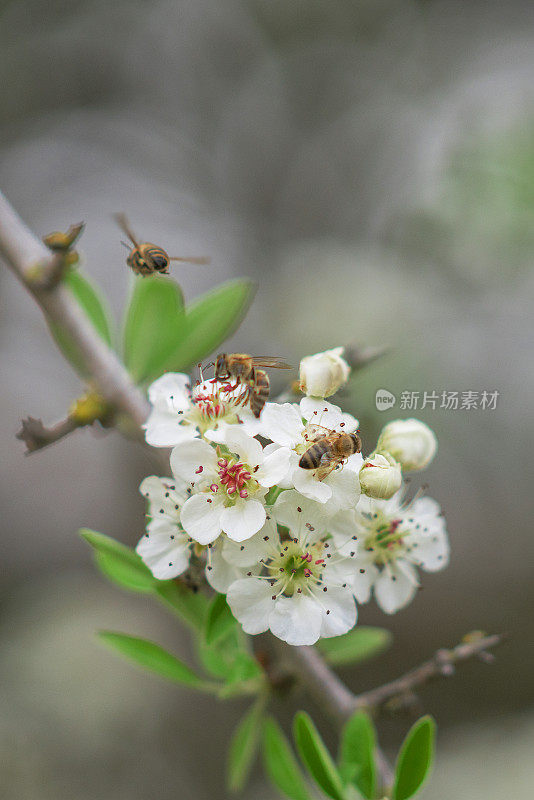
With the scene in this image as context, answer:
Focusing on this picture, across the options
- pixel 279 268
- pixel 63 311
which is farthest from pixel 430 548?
pixel 279 268

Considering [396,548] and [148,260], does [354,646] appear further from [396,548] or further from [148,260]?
[148,260]

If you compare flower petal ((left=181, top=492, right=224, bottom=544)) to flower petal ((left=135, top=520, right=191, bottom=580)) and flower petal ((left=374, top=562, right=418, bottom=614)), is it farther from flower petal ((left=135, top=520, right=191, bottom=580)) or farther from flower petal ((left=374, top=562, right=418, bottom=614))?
flower petal ((left=374, top=562, right=418, bottom=614))

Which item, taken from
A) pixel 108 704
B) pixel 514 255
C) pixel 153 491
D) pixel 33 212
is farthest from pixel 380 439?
pixel 33 212

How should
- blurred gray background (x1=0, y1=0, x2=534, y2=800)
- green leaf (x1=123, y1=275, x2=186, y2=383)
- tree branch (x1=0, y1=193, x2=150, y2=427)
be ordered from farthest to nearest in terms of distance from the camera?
blurred gray background (x1=0, y1=0, x2=534, y2=800) → green leaf (x1=123, y1=275, x2=186, y2=383) → tree branch (x1=0, y1=193, x2=150, y2=427)

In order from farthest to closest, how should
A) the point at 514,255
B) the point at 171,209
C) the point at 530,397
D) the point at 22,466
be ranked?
the point at 171,209
the point at 22,466
the point at 530,397
the point at 514,255

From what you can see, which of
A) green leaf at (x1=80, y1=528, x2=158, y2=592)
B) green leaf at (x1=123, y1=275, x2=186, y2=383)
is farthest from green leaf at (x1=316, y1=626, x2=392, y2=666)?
green leaf at (x1=123, y1=275, x2=186, y2=383)

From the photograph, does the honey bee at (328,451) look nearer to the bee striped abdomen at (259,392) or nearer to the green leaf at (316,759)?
the bee striped abdomen at (259,392)

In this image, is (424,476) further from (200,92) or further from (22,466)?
(200,92)
